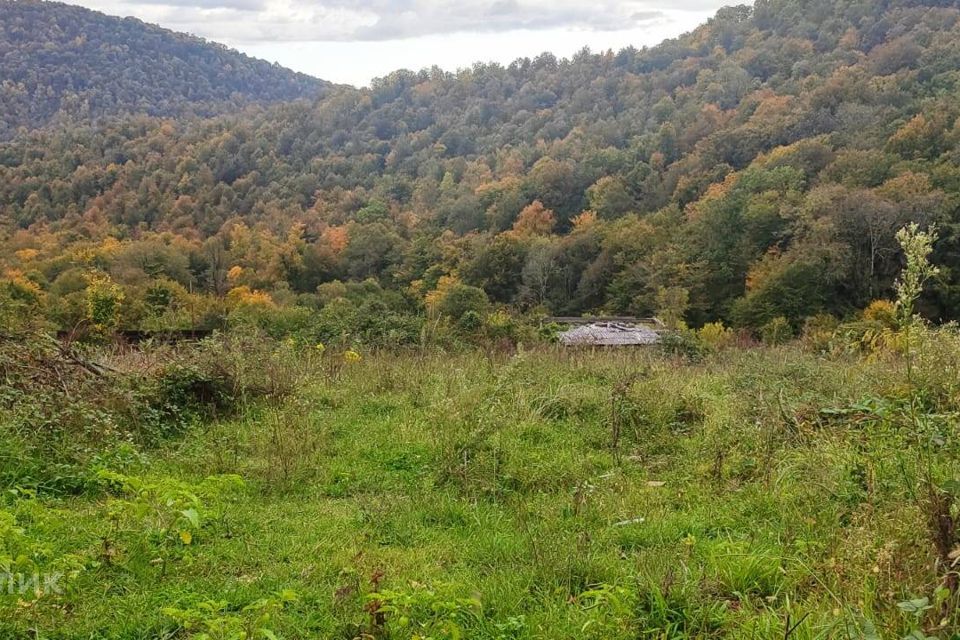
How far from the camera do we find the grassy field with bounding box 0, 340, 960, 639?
8.09 feet

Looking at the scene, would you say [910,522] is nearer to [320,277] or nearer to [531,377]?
[531,377]

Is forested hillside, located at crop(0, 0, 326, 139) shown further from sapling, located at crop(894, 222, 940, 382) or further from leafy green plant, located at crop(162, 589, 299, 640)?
sapling, located at crop(894, 222, 940, 382)

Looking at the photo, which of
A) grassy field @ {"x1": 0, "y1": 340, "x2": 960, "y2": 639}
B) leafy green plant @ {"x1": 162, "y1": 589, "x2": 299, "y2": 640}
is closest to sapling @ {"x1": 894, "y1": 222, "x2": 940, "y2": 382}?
grassy field @ {"x1": 0, "y1": 340, "x2": 960, "y2": 639}

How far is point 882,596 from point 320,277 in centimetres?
5622

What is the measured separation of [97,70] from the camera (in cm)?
10494

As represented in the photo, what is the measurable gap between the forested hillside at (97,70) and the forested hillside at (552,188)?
1529 cm

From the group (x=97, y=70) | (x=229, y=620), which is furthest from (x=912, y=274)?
(x=97, y=70)

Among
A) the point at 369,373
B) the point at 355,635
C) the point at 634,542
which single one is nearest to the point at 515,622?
the point at 355,635

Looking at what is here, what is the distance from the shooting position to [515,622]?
8.25ft

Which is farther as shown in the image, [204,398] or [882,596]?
[204,398]

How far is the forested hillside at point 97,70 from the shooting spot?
9800 centimetres

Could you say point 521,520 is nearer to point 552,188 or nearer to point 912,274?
point 912,274

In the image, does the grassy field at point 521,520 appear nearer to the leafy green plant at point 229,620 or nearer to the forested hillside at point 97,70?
the leafy green plant at point 229,620

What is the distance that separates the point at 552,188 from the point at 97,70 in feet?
285
